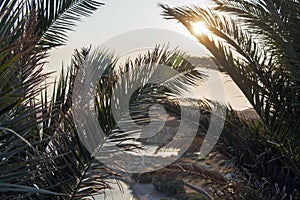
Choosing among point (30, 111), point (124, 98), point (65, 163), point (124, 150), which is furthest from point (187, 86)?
point (30, 111)

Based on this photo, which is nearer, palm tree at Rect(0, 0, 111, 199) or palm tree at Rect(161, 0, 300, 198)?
palm tree at Rect(0, 0, 111, 199)

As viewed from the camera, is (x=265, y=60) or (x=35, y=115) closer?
(x=35, y=115)

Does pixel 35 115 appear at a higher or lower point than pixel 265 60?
higher

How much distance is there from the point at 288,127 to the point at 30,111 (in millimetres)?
3002

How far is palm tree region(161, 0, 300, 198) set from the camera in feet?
11.9

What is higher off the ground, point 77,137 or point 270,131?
point 77,137

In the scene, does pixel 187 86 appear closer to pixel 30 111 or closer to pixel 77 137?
pixel 77 137

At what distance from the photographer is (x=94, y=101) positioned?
2389 millimetres

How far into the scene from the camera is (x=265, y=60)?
419 cm

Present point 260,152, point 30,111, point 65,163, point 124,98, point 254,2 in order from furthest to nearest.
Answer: point 260,152 < point 254,2 < point 124,98 < point 65,163 < point 30,111

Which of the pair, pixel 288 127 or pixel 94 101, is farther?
pixel 288 127

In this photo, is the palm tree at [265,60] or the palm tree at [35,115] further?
the palm tree at [265,60]

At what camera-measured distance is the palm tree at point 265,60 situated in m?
3.63

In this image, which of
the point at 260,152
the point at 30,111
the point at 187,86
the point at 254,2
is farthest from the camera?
the point at 260,152
